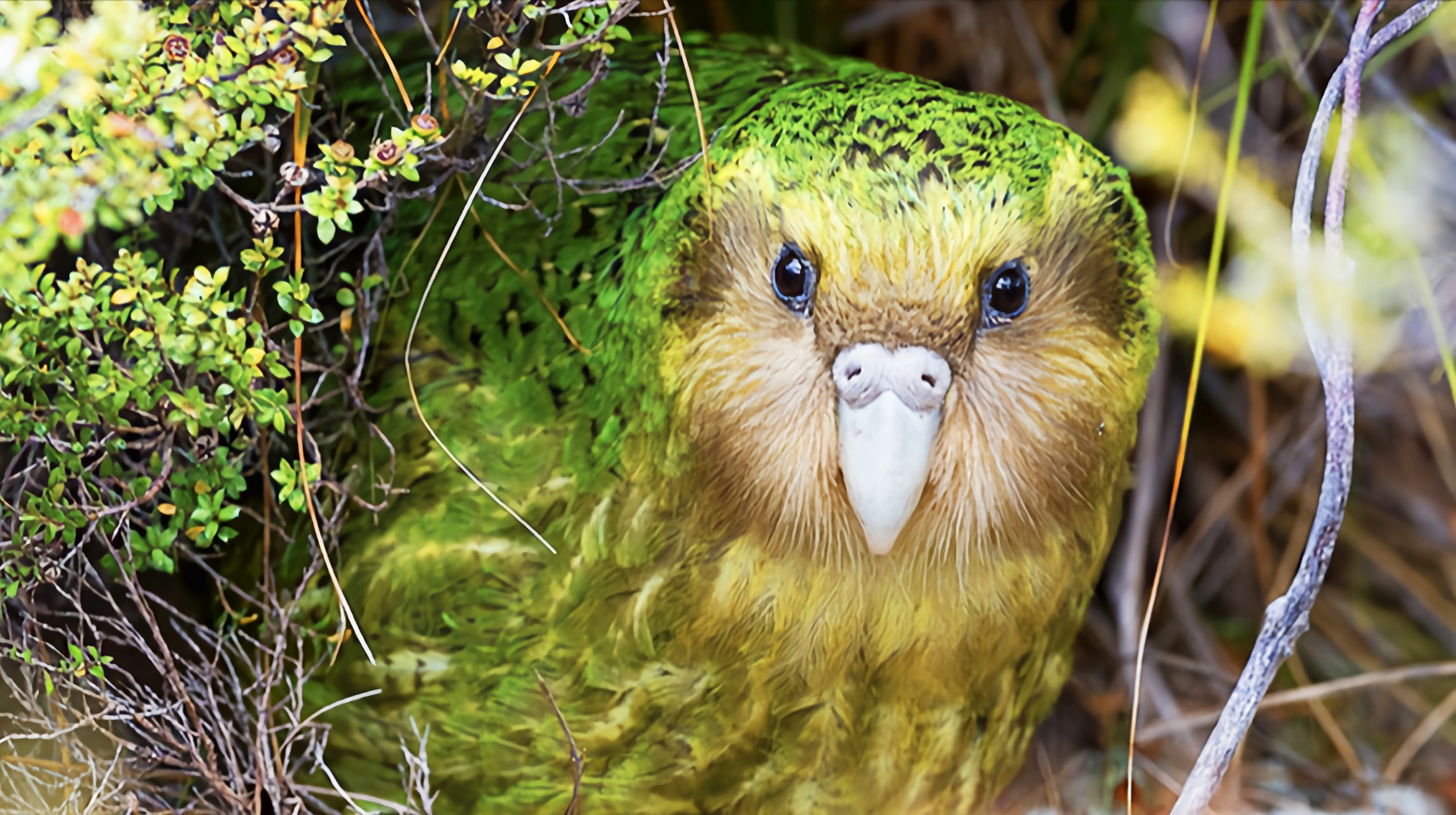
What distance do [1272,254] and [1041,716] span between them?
2.11ft

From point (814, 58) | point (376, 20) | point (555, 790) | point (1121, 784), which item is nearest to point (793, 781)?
point (555, 790)

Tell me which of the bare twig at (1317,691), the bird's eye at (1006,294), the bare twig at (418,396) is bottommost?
the bare twig at (1317,691)

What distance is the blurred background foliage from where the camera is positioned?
3.12 ft

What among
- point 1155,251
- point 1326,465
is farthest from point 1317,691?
point 1155,251

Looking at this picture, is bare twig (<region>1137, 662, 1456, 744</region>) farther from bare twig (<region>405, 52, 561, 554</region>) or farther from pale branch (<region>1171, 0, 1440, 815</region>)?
bare twig (<region>405, 52, 561, 554</region>)

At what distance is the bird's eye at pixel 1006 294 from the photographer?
0.98 m

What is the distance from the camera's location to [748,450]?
1.04 meters

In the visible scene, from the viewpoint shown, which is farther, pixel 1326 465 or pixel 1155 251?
pixel 1155 251

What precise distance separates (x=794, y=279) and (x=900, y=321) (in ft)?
0.32

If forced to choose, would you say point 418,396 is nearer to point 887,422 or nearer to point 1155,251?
point 887,422

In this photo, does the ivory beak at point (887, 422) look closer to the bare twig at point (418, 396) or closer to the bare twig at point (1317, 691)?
the bare twig at point (418, 396)

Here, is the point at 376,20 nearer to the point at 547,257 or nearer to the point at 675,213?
the point at 547,257

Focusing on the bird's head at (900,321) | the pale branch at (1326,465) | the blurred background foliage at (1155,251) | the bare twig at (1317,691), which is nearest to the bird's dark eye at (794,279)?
the bird's head at (900,321)

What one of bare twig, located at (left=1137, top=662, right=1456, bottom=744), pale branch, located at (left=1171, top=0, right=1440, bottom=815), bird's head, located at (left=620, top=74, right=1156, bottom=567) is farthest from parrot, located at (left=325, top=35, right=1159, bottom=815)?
bare twig, located at (left=1137, top=662, right=1456, bottom=744)
